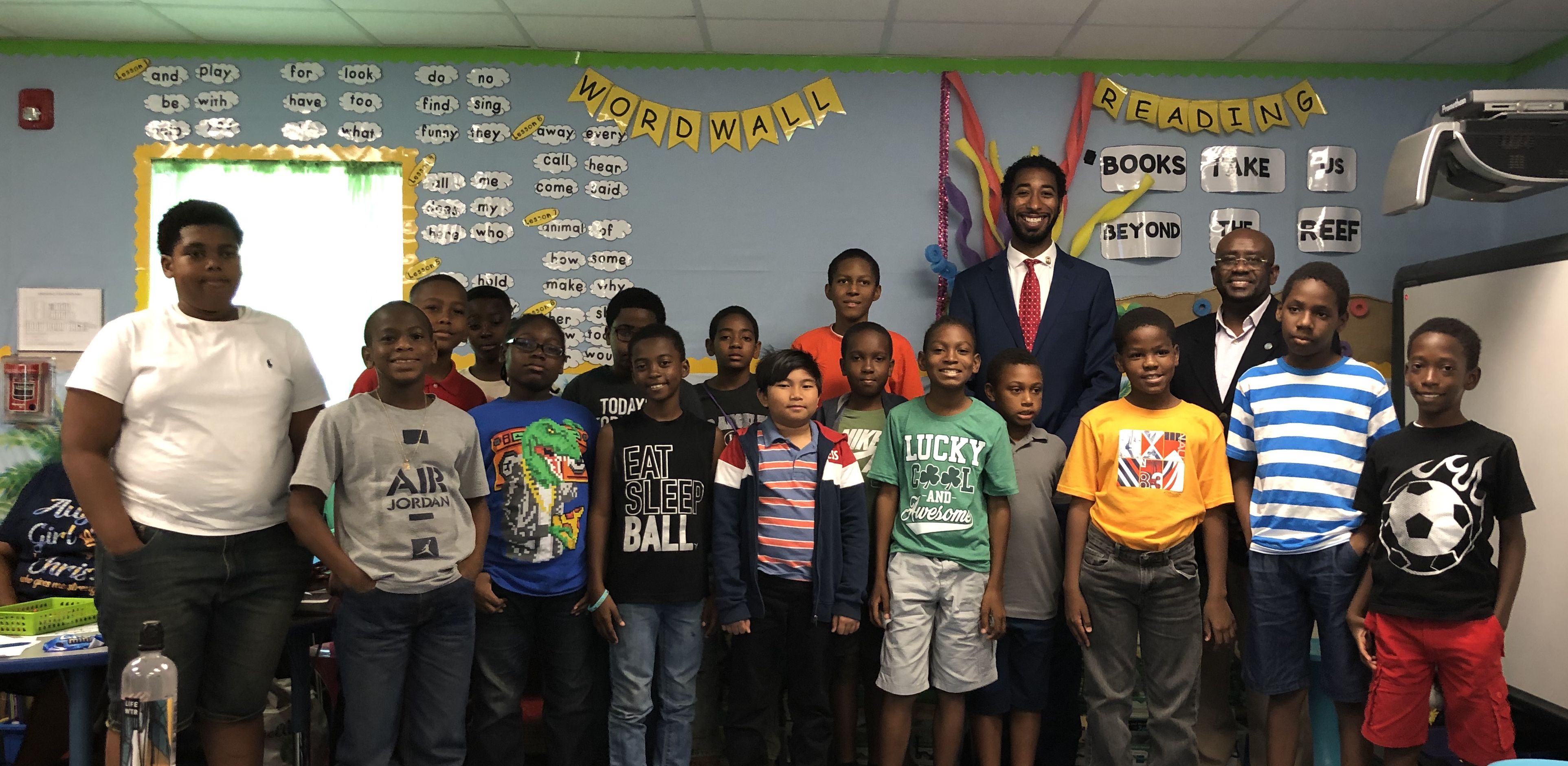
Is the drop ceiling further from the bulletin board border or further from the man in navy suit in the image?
the man in navy suit

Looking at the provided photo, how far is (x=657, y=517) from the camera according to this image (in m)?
2.49

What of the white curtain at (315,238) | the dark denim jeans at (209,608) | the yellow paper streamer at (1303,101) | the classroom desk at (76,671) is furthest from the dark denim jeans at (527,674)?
the yellow paper streamer at (1303,101)

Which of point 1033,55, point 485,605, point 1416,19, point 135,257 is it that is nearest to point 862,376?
point 485,605

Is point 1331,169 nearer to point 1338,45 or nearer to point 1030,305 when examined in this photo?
point 1338,45

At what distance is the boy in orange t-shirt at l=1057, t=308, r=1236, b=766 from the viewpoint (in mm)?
2410

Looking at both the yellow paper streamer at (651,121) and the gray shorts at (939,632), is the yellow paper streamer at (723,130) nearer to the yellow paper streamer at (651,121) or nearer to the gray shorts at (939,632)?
the yellow paper streamer at (651,121)

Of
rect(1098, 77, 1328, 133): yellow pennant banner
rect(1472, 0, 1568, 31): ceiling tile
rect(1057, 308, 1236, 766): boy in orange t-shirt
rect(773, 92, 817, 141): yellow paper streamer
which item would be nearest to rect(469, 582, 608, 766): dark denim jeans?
rect(1057, 308, 1236, 766): boy in orange t-shirt

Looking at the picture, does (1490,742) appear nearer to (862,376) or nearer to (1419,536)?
(1419,536)

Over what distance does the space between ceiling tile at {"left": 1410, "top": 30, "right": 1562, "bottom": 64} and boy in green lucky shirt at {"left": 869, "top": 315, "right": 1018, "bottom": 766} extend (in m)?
2.77

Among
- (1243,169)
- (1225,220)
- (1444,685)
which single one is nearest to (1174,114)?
(1243,169)

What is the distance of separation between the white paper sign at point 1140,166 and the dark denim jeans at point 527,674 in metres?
2.80

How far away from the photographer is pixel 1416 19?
359 cm

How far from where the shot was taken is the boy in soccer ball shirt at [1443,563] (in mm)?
2182

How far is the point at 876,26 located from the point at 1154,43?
3.72ft
